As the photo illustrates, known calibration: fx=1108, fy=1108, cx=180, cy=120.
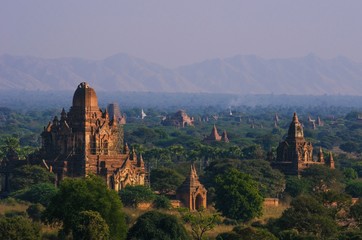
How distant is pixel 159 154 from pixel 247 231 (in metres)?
52.2

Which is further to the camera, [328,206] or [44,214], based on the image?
[328,206]

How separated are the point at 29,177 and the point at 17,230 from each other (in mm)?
23680

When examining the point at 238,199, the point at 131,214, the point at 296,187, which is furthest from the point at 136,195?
the point at 296,187

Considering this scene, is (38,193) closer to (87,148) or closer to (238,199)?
(87,148)

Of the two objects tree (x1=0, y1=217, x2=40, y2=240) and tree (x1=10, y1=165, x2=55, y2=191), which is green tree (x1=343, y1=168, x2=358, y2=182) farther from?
tree (x1=0, y1=217, x2=40, y2=240)

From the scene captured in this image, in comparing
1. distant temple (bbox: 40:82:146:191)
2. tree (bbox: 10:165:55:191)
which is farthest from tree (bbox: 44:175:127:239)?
distant temple (bbox: 40:82:146:191)

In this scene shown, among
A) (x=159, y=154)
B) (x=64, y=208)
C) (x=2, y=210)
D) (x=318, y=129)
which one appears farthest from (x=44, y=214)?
(x=318, y=129)

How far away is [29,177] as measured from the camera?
240 ft

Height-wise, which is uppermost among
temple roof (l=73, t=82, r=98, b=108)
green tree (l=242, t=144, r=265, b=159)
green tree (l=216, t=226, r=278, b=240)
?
temple roof (l=73, t=82, r=98, b=108)

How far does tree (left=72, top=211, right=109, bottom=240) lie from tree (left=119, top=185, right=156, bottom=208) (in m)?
16.4

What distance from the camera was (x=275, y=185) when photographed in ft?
259

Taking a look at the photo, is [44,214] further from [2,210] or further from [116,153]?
[116,153]

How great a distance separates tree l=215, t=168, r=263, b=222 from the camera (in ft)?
218

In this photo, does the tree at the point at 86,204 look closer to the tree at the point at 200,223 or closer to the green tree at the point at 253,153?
the tree at the point at 200,223
